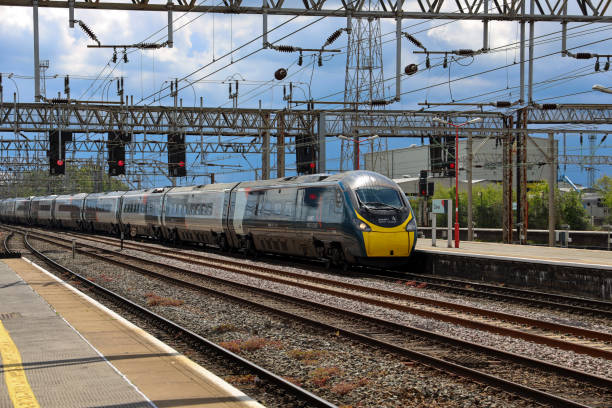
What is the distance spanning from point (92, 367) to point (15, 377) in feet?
2.83

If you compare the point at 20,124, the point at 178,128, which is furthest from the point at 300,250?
the point at 20,124

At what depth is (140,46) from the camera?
902 inches

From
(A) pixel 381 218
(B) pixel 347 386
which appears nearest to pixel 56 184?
(A) pixel 381 218

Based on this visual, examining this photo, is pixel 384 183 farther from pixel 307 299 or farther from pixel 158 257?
pixel 158 257

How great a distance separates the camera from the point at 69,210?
59.6 m

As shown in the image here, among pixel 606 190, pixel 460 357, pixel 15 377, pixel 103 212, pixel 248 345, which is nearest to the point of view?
pixel 15 377

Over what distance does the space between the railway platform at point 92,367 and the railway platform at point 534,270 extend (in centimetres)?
1096

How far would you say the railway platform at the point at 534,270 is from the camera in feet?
54.5

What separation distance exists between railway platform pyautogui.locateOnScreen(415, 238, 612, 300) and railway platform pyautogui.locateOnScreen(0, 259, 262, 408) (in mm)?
10959

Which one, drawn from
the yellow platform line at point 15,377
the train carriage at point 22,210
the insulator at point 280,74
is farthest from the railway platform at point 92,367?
the train carriage at point 22,210

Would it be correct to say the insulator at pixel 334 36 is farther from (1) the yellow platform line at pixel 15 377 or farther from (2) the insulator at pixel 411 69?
(1) the yellow platform line at pixel 15 377

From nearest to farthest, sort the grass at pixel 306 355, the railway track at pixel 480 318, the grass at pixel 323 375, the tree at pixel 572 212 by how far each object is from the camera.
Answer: the grass at pixel 323 375
the grass at pixel 306 355
the railway track at pixel 480 318
the tree at pixel 572 212

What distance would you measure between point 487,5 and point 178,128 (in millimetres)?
30210

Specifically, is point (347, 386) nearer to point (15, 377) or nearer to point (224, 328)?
point (15, 377)
